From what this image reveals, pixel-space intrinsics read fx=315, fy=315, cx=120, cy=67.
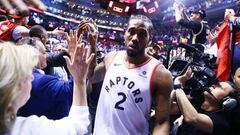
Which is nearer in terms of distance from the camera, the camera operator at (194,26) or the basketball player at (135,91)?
the basketball player at (135,91)

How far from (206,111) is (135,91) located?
2.59 feet

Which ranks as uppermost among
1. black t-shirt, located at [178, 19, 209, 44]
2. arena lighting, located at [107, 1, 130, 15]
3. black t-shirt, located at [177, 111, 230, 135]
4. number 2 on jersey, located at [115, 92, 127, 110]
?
arena lighting, located at [107, 1, 130, 15]

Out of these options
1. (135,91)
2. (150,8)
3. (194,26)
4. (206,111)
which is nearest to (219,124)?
(206,111)

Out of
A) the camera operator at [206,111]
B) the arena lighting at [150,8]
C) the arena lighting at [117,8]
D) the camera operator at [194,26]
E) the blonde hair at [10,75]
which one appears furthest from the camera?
the arena lighting at [150,8]

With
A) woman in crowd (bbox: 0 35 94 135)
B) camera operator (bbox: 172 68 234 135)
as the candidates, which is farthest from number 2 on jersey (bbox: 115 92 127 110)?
woman in crowd (bbox: 0 35 94 135)

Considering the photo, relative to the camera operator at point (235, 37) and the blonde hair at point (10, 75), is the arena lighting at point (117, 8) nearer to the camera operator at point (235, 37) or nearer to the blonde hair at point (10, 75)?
the camera operator at point (235, 37)

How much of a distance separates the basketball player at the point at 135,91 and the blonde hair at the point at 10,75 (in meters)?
1.61

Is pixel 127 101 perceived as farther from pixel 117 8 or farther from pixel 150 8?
pixel 150 8

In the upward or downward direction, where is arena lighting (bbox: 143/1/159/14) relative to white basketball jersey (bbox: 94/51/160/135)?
upward

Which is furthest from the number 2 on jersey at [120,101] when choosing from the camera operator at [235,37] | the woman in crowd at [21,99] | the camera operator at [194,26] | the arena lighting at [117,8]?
the arena lighting at [117,8]

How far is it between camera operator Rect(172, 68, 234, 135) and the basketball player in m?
0.14

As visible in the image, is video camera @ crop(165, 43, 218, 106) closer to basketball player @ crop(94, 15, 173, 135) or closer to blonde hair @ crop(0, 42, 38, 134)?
basketball player @ crop(94, 15, 173, 135)

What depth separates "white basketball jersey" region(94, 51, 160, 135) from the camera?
9.67 ft

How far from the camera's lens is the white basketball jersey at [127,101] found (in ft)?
9.67
